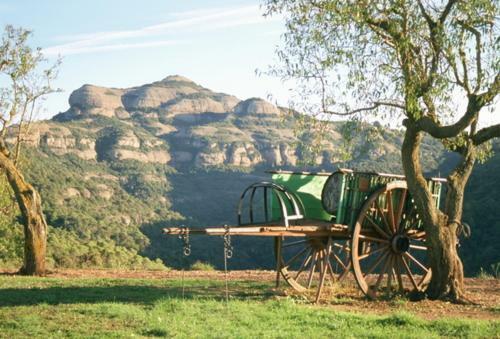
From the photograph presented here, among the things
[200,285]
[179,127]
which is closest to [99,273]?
[200,285]

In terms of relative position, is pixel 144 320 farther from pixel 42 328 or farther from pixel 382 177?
pixel 382 177

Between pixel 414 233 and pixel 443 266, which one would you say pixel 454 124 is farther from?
pixel 443 266

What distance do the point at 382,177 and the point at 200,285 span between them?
16.0ft

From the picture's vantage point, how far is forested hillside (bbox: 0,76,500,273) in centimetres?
2884

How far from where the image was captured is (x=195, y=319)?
9844mm

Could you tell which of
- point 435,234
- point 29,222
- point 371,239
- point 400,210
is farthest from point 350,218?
point 29,222

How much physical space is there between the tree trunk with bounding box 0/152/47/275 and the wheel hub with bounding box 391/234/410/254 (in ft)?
31.5

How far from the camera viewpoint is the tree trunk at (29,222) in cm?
1769

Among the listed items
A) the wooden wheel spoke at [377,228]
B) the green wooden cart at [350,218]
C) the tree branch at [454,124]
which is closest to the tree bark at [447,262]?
the green wooden cart at [350,218]

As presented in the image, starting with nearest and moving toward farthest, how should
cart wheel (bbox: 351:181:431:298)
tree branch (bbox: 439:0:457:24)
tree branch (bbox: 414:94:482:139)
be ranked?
tree branch (bbox: 414:94:482:139) → tree branch (bbox: 439:0:457:24) → cart wheel (bbox: 351:181:431:298)

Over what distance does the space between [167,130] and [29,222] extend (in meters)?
142

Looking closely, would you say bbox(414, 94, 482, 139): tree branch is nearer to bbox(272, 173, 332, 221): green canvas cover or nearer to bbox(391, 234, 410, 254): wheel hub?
bbox(391, 234, 410, 254): wheel hub

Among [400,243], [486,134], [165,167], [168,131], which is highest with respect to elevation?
[168,131]

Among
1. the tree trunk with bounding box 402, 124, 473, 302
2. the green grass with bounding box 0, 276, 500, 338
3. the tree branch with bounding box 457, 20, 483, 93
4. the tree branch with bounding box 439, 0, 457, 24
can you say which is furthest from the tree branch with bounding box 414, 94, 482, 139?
the green grass with bounding box 0, 276, 500, 338
